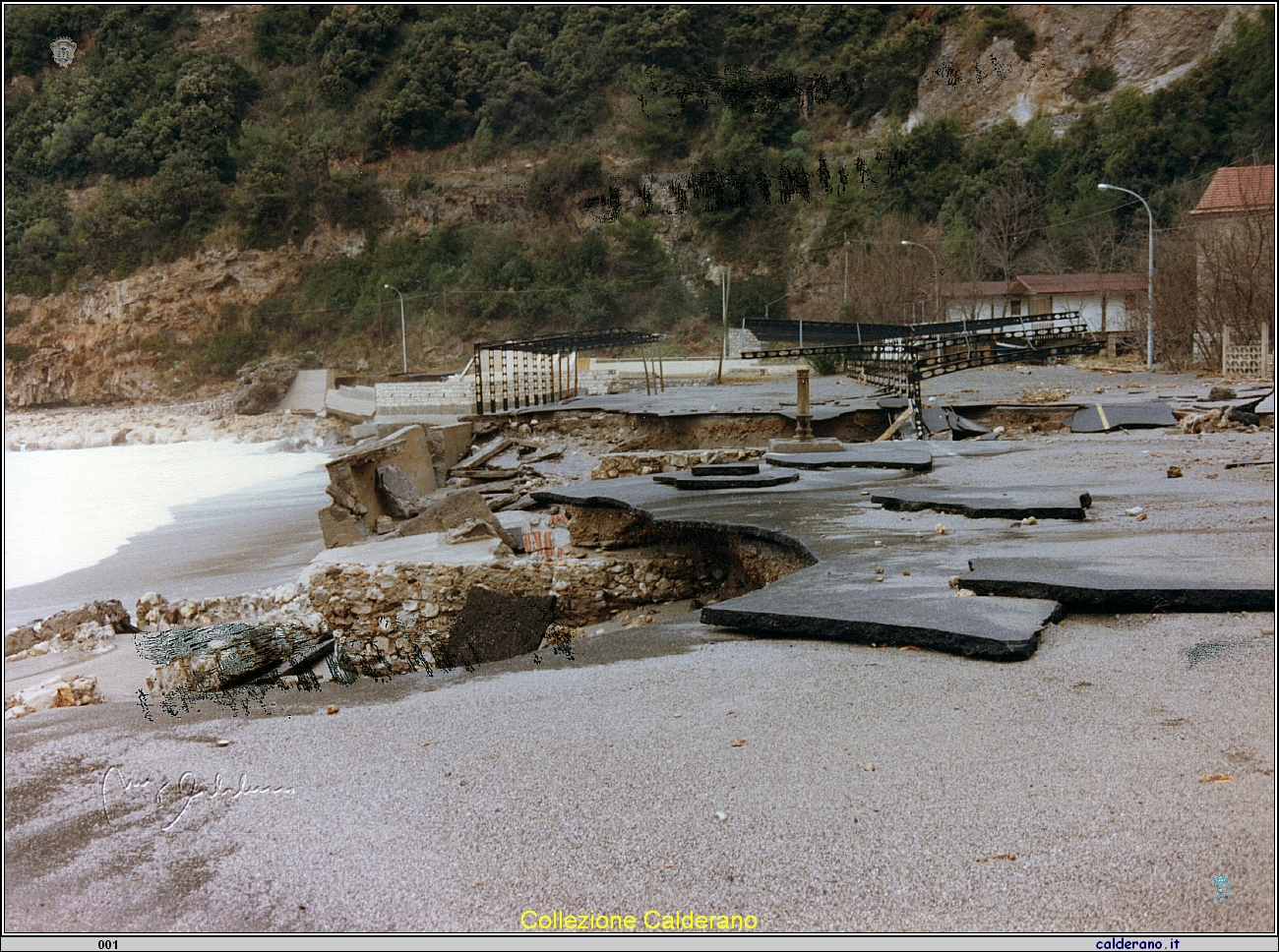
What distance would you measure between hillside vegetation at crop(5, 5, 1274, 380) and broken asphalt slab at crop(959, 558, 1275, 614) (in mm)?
28532

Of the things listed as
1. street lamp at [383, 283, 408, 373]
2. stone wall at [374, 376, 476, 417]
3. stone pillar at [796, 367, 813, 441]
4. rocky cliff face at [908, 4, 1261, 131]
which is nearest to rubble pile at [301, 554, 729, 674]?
stone pillar at [796, 367, 813, 441]

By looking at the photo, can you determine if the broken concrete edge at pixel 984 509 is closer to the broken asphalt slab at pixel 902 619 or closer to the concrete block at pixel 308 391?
the broken asphalt slab at pixel 902 619

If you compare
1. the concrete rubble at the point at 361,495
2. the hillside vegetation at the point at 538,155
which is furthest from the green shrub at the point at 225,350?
the concrete rubble at the point at 361,495

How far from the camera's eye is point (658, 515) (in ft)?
24.6

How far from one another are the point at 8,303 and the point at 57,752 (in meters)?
58.9

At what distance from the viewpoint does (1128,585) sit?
3.99 metres

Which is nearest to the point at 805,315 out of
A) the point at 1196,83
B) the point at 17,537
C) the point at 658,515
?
the point at 1196,83

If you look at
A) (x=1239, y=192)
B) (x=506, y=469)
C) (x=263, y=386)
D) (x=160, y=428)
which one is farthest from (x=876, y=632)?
(x=263, y=386)

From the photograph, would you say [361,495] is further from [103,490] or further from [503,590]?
[103,490]

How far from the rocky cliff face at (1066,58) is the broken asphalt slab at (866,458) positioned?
38.2 metres

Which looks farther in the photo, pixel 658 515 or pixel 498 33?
pixel 498 33

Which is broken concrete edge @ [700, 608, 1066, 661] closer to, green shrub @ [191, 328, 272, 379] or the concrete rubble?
the concrete rubble

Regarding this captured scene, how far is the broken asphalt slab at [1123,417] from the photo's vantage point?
41.2ft

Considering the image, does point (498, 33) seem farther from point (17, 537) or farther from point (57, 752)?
point (57, 752)
